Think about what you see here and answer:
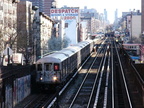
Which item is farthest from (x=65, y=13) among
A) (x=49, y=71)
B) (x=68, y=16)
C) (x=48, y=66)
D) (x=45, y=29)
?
(x=49, y=71)

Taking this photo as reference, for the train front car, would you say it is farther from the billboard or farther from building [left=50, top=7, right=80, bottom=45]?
the billboard

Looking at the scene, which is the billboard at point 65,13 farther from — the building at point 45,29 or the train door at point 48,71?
the train door at point 48,71

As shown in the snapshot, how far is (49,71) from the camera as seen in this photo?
26875 mm

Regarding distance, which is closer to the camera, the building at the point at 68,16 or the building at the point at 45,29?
the building at the point at 45,29

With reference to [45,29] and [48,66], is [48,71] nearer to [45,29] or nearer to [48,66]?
[48,66]

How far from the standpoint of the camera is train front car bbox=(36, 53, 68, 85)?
26.9 metres

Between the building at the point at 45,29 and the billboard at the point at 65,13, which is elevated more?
the billboard at the point at 65,13

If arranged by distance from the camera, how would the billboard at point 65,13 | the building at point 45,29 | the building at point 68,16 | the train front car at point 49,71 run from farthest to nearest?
1. the billboard at point 65,13
2. the building at point 68,16
3. the building at point 45,29
4. the train front car at point 49,71

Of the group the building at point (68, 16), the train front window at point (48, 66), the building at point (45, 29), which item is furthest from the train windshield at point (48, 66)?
the building at point (68, 16)

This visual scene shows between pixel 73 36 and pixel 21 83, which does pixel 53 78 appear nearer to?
pixel 21 83

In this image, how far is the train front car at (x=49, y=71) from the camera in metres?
26.9

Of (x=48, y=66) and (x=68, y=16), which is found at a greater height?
(x=68, y=16)

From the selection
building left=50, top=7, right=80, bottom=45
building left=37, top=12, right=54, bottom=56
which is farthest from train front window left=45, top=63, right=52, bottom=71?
building left=50, top=7, right=80, bottom=45

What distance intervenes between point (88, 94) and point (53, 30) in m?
61.7
